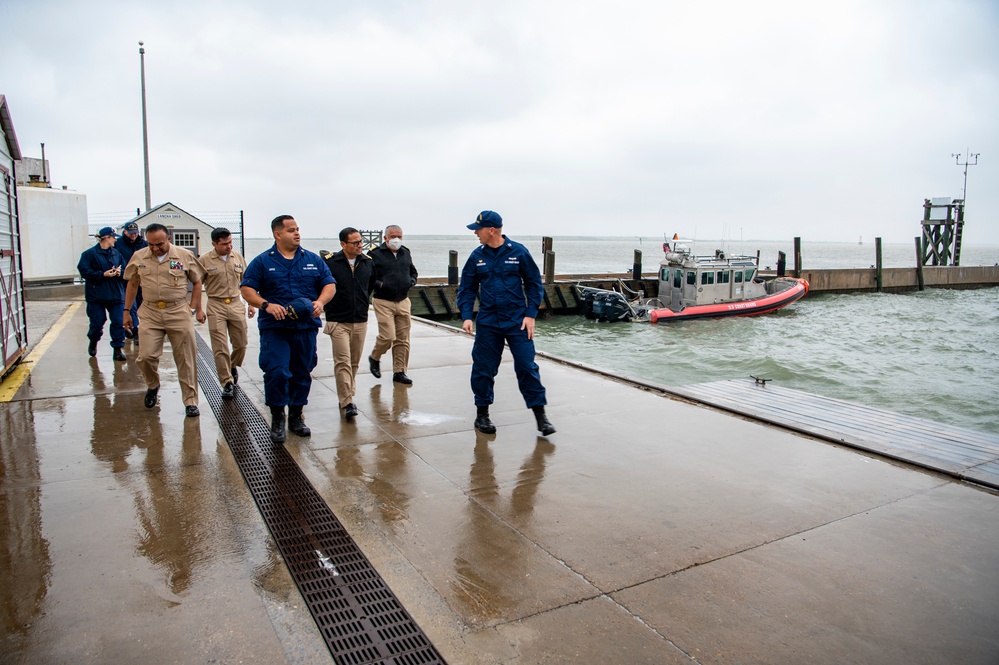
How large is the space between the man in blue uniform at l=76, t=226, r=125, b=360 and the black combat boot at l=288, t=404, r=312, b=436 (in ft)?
13.3

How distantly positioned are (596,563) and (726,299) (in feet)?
78.6

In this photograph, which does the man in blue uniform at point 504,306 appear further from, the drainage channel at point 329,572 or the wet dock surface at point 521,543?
the drainage channel at point 329,572

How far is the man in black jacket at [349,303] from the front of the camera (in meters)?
5.95

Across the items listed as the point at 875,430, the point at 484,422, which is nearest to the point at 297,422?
the point at 484,422

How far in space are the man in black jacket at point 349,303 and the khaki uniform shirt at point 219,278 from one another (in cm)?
110

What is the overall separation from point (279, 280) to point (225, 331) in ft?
6.43

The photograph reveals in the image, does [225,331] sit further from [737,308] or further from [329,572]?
[737,308]

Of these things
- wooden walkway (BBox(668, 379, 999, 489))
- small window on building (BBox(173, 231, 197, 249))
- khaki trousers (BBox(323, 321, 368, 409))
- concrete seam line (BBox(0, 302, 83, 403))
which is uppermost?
small window on building (BBox(173, 231, 197, 249))

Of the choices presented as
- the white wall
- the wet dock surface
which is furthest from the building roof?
the white wall

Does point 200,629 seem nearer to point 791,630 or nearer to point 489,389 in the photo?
point 791,630

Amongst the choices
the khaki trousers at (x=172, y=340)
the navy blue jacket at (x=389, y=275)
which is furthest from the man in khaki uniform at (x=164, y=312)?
the navy blue jacket at (x=389, y=275)

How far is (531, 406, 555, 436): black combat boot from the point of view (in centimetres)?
515

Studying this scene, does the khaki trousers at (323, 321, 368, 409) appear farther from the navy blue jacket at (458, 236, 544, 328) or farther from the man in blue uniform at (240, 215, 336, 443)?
the navy blue jacket at (458, 236, 544, 328)

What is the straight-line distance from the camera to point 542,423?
518 cm
